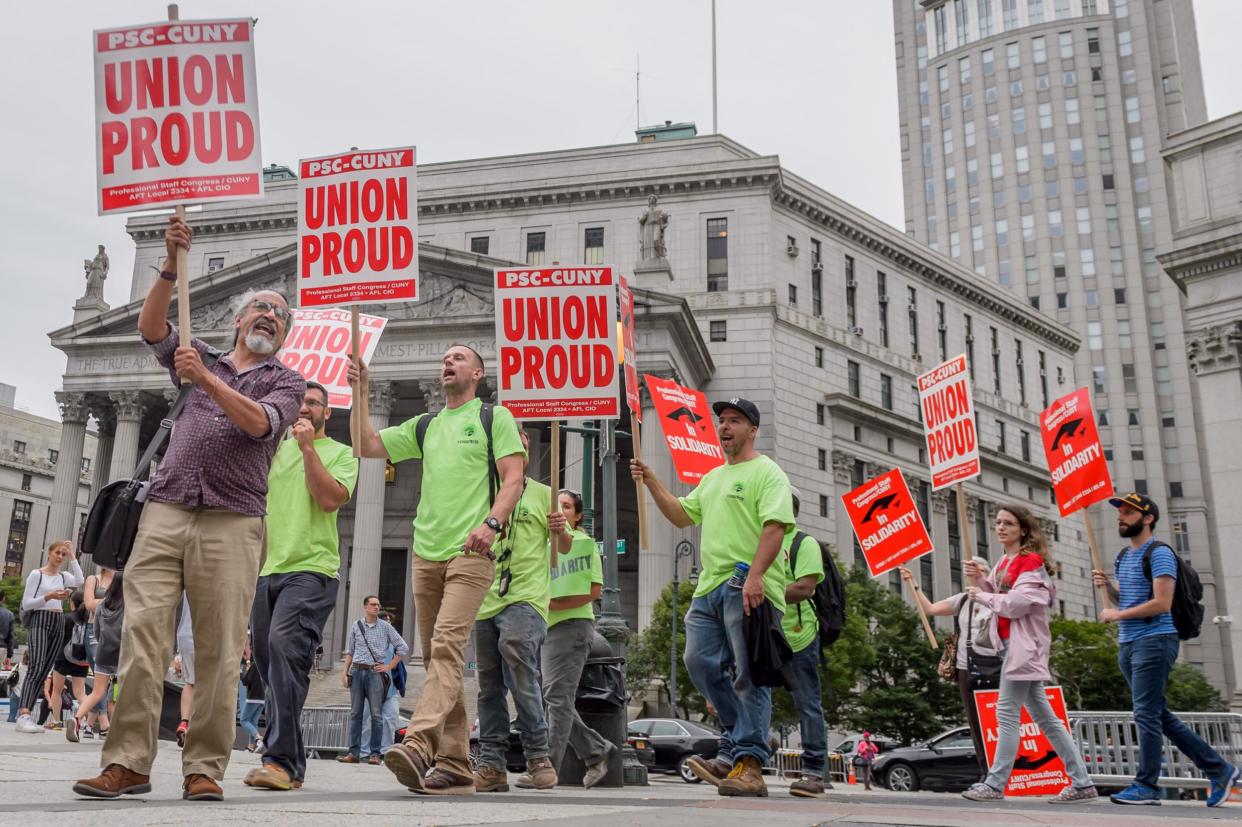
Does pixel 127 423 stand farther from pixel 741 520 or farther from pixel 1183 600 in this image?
pixel 1183 600

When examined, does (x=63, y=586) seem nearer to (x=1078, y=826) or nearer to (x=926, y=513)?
(x=1078, y=826)

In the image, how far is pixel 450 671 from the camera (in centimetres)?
580

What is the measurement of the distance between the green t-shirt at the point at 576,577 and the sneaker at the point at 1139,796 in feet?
12.9

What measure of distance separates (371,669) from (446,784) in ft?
24.3

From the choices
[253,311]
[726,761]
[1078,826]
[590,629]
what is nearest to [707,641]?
[726,761]

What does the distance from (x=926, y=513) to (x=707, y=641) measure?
52956 millimetres

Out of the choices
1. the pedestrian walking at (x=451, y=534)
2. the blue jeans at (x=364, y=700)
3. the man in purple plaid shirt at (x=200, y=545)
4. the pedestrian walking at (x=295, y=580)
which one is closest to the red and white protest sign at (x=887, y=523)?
the blue jeans at (x=364, y=700)

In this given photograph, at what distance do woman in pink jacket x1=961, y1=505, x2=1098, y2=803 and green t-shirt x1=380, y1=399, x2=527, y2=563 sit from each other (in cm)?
407

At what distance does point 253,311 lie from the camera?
536 centimetres

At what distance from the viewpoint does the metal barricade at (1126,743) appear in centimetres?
1118

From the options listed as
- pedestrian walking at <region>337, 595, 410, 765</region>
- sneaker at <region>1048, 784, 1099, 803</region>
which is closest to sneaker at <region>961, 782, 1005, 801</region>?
sneaker at <region>1048, 784, 1099, 803</region>

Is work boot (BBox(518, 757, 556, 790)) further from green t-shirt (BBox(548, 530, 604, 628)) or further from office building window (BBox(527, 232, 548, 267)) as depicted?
office building window (BBox(527, 232, 548, 267))

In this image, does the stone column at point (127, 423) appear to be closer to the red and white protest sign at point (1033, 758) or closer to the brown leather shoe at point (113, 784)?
the red and white protest sign at point (1033, 758)

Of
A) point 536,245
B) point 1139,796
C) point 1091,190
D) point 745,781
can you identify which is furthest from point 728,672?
point 1091,190
